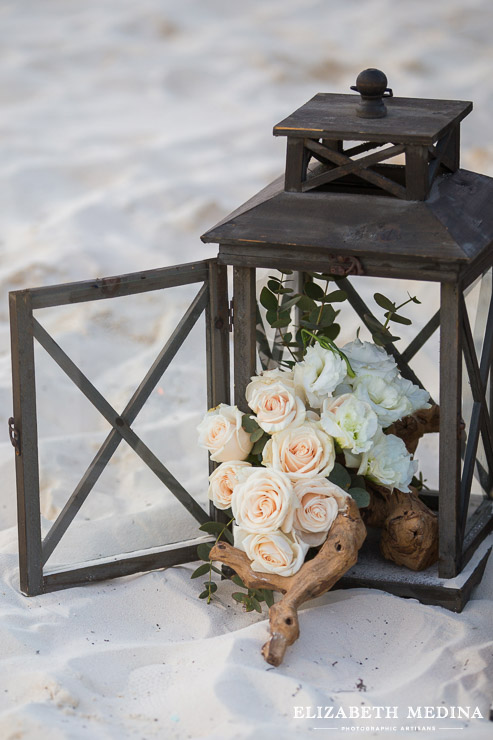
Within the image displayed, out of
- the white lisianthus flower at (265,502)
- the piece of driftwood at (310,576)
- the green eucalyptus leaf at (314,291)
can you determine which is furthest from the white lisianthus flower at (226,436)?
the green eucalyptus leaf at (314,291)

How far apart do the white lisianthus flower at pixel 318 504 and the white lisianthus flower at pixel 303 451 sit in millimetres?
21

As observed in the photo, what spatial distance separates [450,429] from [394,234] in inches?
16.5

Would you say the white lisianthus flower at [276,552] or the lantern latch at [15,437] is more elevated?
the lantern latch at [15,437]

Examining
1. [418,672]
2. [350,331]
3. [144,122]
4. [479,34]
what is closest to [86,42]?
[144,122]

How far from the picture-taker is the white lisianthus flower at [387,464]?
2.25m

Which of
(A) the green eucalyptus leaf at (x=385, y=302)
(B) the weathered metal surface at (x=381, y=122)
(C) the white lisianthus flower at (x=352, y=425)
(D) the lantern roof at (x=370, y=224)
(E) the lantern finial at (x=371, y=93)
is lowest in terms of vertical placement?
(C) the white lisianthus flower at (x=352, y=425)

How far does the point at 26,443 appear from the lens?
2289 millimetres

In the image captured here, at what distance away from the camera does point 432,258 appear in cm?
209

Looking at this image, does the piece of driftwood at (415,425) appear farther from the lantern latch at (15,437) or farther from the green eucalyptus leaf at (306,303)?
the lantern latch at (15,437)

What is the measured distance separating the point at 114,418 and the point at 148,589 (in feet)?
1.26

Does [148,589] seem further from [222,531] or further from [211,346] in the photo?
[211,346]

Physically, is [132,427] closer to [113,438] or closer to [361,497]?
[113,438]

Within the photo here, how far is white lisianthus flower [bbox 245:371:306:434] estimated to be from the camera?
2.19m

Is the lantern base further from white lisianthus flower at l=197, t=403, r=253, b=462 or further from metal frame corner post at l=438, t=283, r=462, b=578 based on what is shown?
white lisianthus flower at l=197, t=403, r=253, b=462
